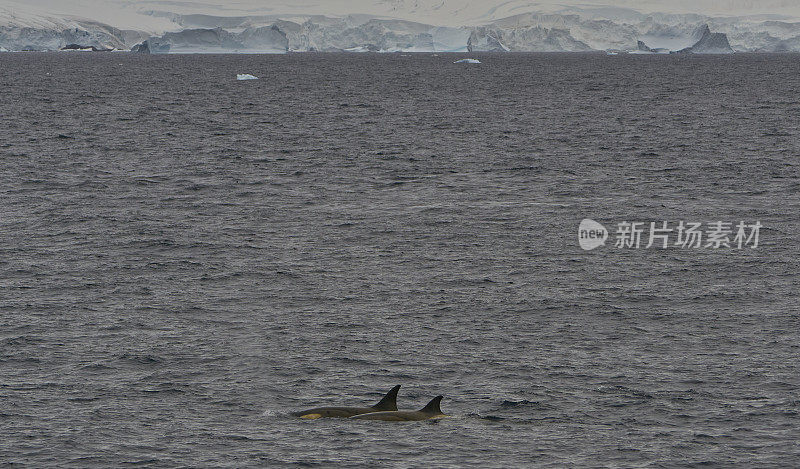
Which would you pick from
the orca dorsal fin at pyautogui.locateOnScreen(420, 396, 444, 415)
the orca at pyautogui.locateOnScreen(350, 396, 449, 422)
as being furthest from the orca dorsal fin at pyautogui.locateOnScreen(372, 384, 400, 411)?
the orca dorsal fin at pyautogui.locateOnScreen(420, 396, 444, 415)

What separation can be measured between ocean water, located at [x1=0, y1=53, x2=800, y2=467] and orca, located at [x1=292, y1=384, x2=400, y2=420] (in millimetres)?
607

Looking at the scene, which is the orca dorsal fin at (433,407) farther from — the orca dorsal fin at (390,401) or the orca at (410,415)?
the orca dorsal fin at (390,401)

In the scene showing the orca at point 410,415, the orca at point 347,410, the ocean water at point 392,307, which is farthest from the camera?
the orca at point 347,410

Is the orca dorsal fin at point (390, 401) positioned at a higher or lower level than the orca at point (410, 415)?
higher

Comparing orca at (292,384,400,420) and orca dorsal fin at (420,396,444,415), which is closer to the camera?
orca dorsal fin at (420,396,444,415)

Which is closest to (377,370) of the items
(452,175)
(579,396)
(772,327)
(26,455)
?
(579,396)

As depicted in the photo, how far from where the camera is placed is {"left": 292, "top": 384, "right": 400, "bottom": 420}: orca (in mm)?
27422

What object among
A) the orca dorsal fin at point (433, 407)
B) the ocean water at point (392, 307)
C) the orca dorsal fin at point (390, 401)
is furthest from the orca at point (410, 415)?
the ocean water at point (392, 307)

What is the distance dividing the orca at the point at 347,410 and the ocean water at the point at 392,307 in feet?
1.99

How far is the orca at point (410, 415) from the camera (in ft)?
89.4

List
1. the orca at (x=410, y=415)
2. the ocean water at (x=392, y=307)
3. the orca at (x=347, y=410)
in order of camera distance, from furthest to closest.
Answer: the orca at (x=347, y=410) → the orca at (x=410, y=415) → the ocean water at (x=392, y=307)

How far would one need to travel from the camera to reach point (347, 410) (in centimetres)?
2769

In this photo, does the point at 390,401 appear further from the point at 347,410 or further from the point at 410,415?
the point at 347,410

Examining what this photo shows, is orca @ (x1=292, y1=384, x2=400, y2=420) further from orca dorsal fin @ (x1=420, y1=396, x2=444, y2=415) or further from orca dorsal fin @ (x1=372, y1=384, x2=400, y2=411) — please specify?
orca dorsal fin @ (x1=420, y1=396, x2=444, y2=415)
